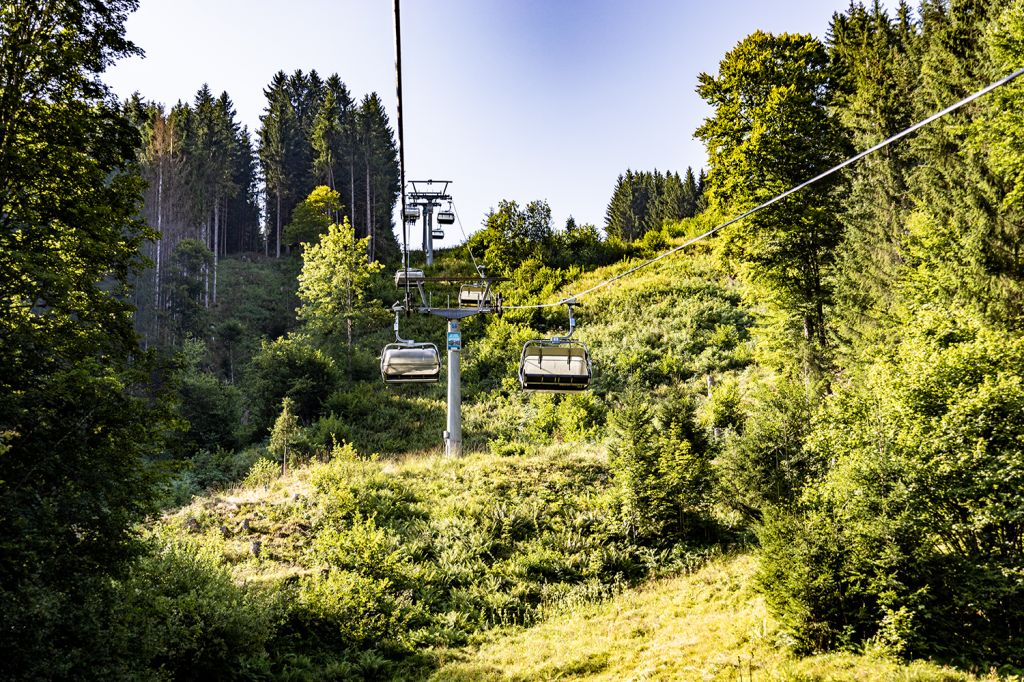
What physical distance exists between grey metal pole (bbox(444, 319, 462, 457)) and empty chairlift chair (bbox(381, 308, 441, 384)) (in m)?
6.22

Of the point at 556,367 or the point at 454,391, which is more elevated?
the point at 556,367

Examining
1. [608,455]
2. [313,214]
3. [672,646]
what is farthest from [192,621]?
[313,214]

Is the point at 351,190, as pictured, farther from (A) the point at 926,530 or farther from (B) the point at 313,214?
(A) the point at 926,530

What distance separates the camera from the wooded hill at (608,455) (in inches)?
301

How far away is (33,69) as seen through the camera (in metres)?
8.69

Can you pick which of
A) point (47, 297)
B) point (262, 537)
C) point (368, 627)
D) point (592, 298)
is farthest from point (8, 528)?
point (592, 298)

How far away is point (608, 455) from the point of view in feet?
48.8

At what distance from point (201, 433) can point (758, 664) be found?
2399cm

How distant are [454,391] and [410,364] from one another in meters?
6.96

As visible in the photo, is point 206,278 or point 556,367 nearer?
point 556,367

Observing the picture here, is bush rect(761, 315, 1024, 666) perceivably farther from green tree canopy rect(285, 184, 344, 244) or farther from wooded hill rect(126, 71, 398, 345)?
green tree canopy rect(285, 184, 344, 244)

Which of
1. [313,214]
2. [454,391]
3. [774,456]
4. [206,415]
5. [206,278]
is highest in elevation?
[313,214]

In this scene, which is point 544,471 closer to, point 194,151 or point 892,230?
point 892,230

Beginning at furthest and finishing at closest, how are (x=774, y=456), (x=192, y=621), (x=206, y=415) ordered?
(x=206, y=415) < (x=774, y=456) < (x=192, y=621)
